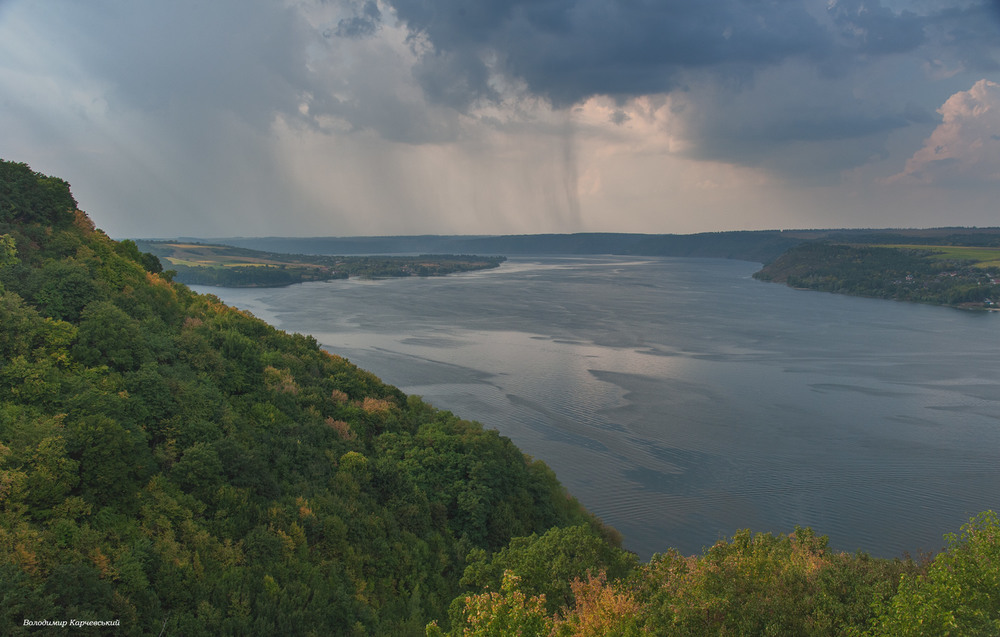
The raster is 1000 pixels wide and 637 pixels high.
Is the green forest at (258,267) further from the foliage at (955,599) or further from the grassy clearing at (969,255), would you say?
the foliage at (955,599)

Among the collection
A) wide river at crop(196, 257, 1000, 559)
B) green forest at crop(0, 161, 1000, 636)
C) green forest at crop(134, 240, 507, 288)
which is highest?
green forest at crop(134, 240, 507, 288)

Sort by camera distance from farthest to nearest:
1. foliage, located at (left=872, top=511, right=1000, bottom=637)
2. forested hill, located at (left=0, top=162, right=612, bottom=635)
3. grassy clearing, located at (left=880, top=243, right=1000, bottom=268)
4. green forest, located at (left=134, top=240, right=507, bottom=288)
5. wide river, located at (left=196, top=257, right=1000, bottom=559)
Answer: green forest, located at (left=134, top=240, right=507, bottom=288) → grassy clearing, located at (left=880, top=243, right=1000, bottom=268) → wide river, located at (left=196, top=257, right=1000, bottom=559) → forested hill, located at (left=0, top=162, right=612, bottom=635) → foliage, located at (left=872, top=511, right=1000, bottom=637)

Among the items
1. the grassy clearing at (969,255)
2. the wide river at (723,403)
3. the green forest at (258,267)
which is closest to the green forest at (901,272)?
the grassy clearing at (969,255)

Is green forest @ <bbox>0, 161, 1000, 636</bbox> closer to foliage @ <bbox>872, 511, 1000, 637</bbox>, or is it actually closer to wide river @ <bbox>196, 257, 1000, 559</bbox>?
foliage @ <bbox>872, 511, 1000, 637</bbox>

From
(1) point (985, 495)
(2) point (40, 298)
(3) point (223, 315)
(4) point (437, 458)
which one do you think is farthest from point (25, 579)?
(1) point (985, 495)

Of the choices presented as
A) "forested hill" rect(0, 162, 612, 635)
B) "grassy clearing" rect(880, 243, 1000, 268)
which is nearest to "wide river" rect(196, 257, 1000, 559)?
"forested hill" rect(0, 162, 612, 635)

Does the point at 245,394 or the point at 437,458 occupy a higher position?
the point at 245,394

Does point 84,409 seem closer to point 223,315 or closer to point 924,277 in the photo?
point 223,315
